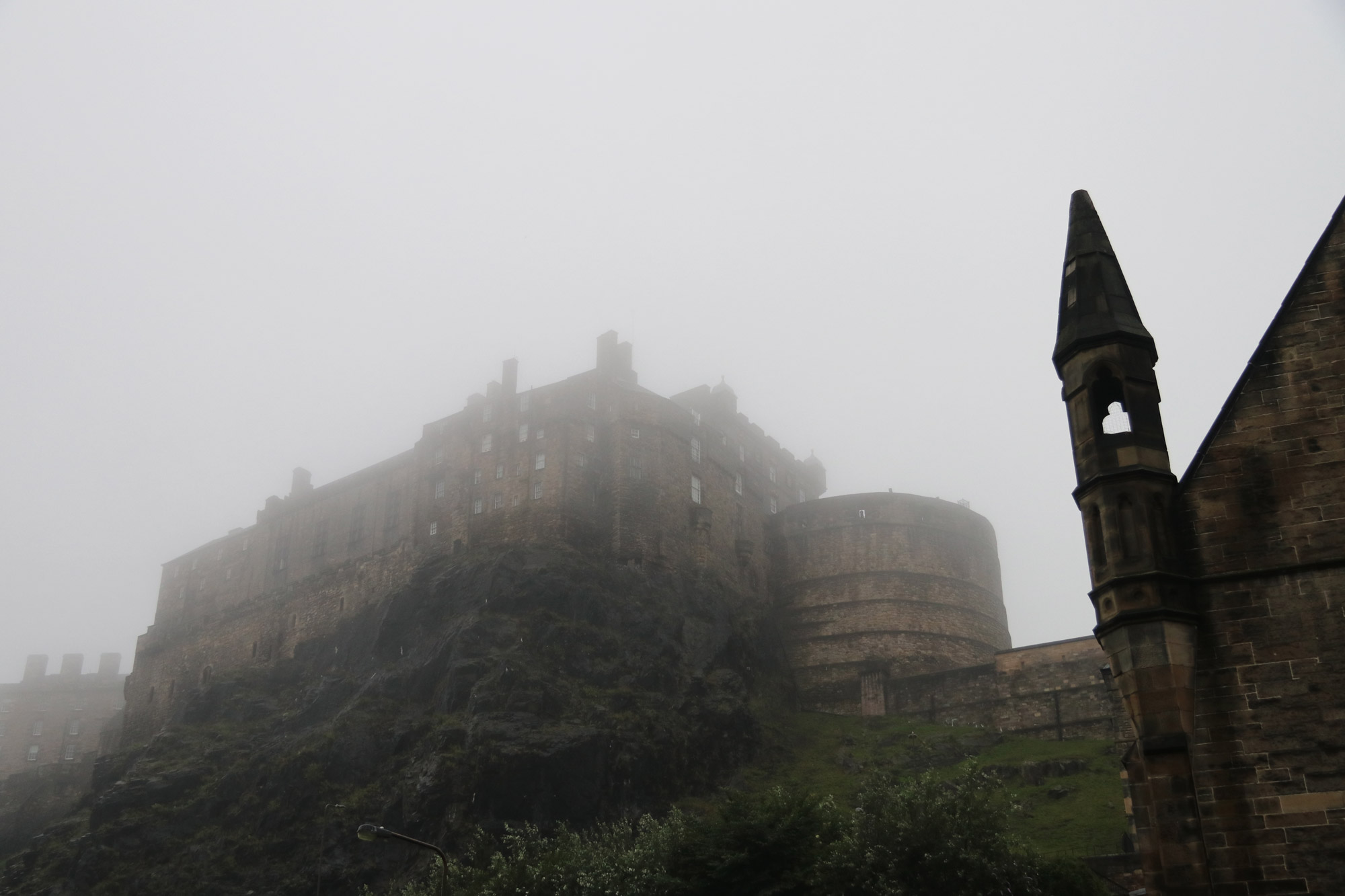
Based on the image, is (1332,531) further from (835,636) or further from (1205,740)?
(835,636)

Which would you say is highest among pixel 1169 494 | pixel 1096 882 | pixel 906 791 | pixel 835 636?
pixel 835 636

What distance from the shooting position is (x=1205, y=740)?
15242 millimetres

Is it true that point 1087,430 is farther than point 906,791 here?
No

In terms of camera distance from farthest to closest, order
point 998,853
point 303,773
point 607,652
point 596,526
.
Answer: point 596,526 → point 607,652 → point 303,773 → point 998,853

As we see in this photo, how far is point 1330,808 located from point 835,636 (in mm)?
58180

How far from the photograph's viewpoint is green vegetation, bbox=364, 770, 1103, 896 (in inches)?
1214

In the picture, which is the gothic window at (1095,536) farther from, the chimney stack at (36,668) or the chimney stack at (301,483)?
the chimney stack at (36,668)

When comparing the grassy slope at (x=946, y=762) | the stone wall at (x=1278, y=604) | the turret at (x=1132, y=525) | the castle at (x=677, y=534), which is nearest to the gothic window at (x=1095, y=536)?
the turret at (x=1132, y=525)

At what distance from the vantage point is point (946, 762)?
55.9 m

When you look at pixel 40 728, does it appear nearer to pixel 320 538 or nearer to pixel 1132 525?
pixel 320 538

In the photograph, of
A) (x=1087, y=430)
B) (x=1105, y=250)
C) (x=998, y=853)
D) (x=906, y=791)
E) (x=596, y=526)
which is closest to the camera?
(x=1087, y=430)

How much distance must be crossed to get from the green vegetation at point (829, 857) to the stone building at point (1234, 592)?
14244mm

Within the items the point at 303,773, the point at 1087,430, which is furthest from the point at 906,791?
the point at 303,773

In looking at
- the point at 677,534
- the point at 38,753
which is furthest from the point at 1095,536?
the point at 38,753
